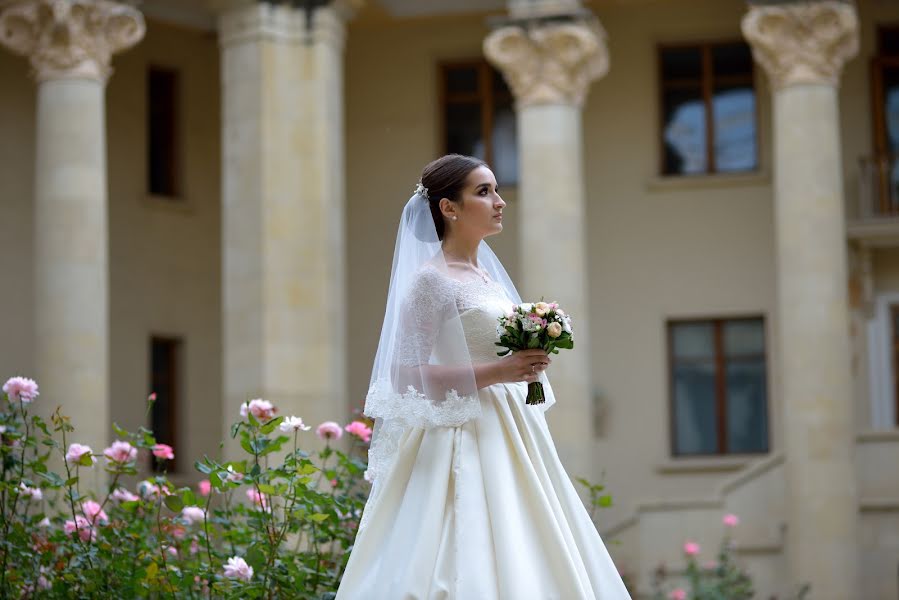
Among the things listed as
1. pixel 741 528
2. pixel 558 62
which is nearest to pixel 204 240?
pixel 558 62

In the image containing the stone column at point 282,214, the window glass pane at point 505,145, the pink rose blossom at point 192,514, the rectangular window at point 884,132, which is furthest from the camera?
the window glass pane at point 505,145

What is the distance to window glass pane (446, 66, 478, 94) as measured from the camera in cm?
2620

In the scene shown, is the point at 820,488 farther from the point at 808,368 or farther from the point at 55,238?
the point at 55,238

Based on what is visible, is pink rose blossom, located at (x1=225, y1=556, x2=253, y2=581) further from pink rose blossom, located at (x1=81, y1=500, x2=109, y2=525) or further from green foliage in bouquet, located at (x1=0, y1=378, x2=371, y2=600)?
pink rose blossom, located at (x1=81, y1=500, x2=109, y2=525)

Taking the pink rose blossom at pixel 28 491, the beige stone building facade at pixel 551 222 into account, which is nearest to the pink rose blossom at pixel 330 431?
the pink rose blossom at pixel 28 491

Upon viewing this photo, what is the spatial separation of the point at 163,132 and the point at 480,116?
4678 millimetres

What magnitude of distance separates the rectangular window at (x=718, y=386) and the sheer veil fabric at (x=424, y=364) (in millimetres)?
18771

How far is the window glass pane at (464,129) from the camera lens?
26094 millimetres

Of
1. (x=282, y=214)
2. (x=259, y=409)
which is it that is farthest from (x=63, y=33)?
(x=259, y=409)

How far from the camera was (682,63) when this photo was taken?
25.6m

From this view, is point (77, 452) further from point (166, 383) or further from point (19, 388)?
point (166, 383)

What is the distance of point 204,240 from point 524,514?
64.5 ft

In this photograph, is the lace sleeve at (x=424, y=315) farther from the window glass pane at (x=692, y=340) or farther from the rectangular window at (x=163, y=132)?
the rectangular window at (x=163, y=132)

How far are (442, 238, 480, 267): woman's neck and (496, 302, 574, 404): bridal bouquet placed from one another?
0.37 metres
